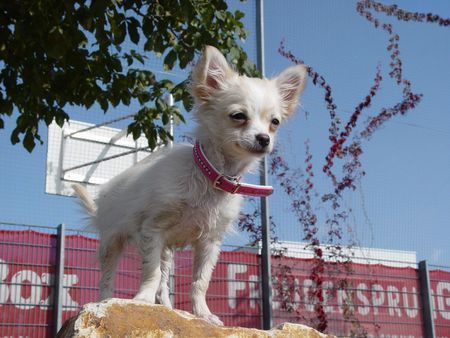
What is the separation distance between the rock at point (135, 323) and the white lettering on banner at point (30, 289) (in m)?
4.18

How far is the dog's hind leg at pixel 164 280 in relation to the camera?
10.4 feet

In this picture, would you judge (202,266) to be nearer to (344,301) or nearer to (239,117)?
(239,117)

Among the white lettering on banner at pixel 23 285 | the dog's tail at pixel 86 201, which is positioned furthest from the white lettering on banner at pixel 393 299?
the dog's tail at pixel 86 201

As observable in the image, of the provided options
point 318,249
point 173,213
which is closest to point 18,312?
point 318,249

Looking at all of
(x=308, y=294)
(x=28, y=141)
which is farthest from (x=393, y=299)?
(x=28, y=141)

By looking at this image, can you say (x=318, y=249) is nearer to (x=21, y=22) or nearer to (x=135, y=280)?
(x=135, y=280)

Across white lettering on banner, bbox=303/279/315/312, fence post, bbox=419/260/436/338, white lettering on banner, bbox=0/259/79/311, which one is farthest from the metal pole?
fence post, bbox=419/260/436/338

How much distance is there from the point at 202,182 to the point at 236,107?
37cm

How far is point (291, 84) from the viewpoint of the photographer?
337 cm

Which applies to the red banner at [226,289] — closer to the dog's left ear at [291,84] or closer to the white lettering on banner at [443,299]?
the white lettering on banner at [443,299]

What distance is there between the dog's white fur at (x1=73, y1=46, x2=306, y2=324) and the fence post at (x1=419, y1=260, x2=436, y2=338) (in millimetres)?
6229

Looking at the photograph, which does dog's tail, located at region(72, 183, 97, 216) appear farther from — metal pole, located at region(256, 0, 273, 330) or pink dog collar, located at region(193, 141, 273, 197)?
metal pole, located at region(256, 0, 273, 330)

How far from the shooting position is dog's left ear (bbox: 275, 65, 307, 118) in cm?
334

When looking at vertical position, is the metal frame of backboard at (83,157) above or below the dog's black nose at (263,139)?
above
